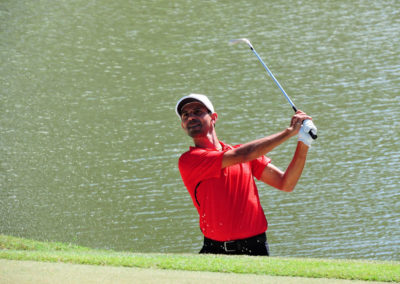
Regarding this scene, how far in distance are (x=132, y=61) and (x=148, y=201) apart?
35.4 ft

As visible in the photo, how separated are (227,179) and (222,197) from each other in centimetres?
15

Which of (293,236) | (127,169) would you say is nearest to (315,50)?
(127,169)

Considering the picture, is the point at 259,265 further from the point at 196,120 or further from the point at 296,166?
the point at 196,120

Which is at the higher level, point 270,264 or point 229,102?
point 270,264

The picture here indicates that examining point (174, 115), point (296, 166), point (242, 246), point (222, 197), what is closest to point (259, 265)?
point (242, 246)

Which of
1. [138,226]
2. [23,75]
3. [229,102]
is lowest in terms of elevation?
[23,75]

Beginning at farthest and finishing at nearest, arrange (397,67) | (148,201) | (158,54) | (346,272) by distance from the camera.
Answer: (158,54) → (397,67) → (148,201) → (346,272)

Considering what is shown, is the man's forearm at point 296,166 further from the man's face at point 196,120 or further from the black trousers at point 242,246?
the man's face at point 196,120

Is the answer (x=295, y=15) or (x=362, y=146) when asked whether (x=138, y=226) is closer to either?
(x=362, y=146)

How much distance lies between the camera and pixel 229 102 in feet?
61.6

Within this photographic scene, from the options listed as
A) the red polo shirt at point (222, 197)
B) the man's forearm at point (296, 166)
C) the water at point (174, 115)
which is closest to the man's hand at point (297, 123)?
the man's forearm at point (296, 166)

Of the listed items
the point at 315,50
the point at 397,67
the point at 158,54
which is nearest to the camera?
the point at 397,67

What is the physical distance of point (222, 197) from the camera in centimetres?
560

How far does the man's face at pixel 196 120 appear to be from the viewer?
18.9 feet
